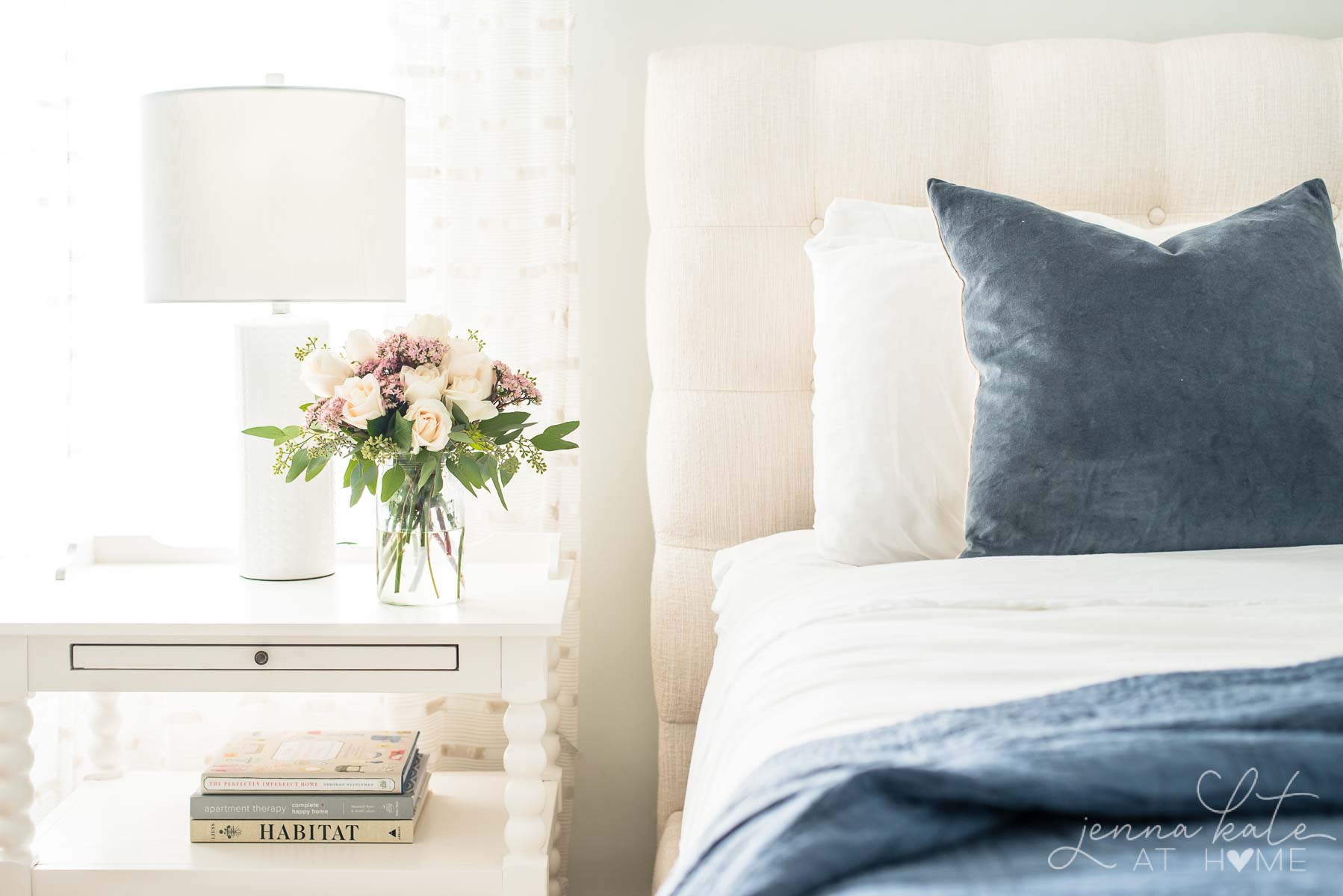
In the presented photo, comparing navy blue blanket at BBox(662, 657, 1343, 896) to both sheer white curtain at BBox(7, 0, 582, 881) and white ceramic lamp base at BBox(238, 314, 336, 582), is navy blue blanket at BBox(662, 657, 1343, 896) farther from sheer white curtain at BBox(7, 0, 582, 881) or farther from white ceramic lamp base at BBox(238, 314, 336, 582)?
sheer white curtain at BBox(7, 0, 582, 881)

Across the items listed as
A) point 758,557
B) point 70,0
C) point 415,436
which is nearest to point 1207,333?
point 758,557

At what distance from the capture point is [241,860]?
4.27 feet

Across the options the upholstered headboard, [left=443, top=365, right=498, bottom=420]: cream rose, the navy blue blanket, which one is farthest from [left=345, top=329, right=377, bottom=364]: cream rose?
the navy blue blanket

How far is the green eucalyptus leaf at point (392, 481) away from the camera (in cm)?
127

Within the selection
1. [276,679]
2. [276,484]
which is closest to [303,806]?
[276,679]

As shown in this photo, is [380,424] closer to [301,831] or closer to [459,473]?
[459,473]

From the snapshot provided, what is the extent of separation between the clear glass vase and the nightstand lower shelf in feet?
1.04

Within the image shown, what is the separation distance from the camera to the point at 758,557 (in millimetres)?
1394

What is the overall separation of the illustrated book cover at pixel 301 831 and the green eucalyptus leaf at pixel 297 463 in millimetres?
446

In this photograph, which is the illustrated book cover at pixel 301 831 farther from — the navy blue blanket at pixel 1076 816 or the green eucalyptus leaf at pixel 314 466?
the navy blue blanket at pixel 1076 816

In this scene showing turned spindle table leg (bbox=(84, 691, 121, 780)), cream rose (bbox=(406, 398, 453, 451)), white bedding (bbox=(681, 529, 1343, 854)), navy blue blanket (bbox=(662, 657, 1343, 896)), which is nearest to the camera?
navy blue blanket (bbox=(662, 657, 1343, 896))

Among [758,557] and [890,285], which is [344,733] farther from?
[890,285]

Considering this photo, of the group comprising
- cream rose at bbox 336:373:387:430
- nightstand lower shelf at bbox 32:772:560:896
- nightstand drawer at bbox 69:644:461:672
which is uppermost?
cream rose at bbox 336:373:387:430

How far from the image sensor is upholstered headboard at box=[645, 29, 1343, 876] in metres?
1.58
